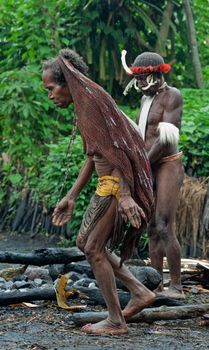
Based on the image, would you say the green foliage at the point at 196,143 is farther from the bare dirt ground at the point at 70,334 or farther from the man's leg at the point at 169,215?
the bare dirt ground at the point at 70,334

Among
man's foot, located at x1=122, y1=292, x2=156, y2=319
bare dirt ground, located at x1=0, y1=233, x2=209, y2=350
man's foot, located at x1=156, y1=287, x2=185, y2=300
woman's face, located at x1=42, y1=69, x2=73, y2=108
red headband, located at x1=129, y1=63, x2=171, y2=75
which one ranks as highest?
red headband, located at x1=129, y1=63, x2=171, y2=75

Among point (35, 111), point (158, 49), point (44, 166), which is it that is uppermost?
point (158, 49)

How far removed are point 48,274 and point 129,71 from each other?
2270 millimetres

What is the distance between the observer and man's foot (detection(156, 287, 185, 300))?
7.51 m

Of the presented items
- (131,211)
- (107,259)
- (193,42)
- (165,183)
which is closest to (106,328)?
(107,259)

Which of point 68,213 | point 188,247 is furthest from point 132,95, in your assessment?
point 68,213

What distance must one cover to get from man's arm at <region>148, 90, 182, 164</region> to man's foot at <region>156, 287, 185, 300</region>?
1.17 metres

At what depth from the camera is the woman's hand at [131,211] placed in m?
5.49

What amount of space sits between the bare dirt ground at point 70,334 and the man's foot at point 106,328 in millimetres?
55

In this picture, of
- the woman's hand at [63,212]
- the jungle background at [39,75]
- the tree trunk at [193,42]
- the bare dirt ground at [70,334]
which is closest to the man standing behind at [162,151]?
the bare dirt ground at [70,334]

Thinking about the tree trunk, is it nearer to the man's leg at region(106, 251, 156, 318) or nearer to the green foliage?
the green foliage

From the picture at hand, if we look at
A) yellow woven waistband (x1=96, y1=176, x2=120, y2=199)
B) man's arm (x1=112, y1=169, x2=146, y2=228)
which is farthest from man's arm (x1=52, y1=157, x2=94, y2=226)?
man's arm (x1=112, y1=169, x2=146, y2=228)

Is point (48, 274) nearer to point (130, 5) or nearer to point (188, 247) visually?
point (188, 247)

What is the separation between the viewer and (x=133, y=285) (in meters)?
6.10
